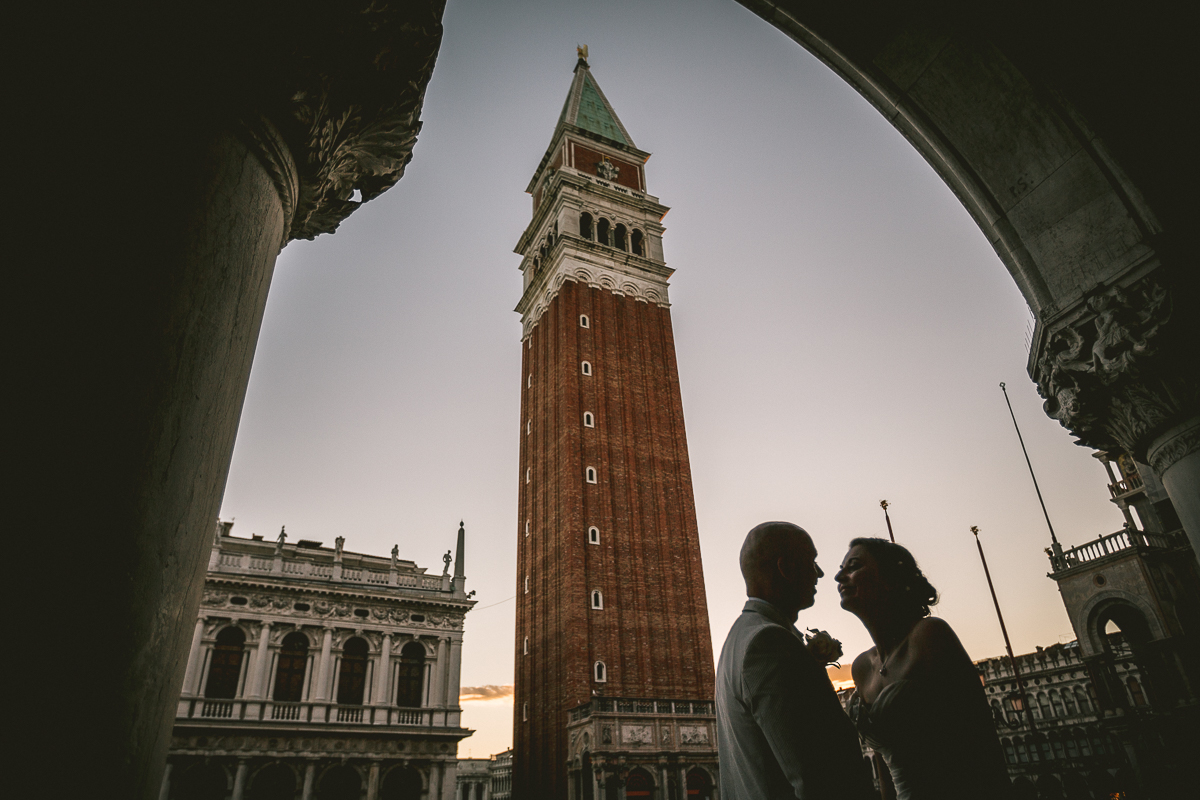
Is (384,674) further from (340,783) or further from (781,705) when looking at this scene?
(781,705)

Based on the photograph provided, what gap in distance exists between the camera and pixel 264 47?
1942 mm

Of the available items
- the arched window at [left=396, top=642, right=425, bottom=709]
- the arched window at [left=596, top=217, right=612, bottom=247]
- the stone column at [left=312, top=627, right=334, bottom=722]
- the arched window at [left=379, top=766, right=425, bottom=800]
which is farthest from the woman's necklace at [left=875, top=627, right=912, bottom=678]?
the arched window at [left=596, top=217, right=612, bottom=247]

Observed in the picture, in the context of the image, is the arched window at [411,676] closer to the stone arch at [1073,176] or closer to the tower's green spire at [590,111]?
the stone arch at [1073,176]

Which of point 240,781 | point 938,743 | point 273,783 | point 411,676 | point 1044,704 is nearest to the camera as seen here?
point 938,743

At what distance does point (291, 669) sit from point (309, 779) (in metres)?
4.17

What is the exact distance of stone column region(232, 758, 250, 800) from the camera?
77.5 ft

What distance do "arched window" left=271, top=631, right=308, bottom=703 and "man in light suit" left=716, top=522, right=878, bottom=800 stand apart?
28.9 m

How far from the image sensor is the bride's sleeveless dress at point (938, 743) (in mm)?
1956

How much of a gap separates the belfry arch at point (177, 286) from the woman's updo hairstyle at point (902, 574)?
1.90 m

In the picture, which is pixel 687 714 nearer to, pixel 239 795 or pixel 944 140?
pixel 239 795

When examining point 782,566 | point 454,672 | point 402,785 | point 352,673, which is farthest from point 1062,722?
point 782,566

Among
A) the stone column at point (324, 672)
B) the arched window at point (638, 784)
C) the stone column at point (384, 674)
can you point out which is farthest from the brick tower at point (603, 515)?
the stone column at point (324, 672)

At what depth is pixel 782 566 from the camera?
2305 millimetres

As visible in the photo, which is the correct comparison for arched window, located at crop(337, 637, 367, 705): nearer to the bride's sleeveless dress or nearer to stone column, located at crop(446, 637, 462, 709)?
stone column, located at crop(446, 637, 462, 709)
